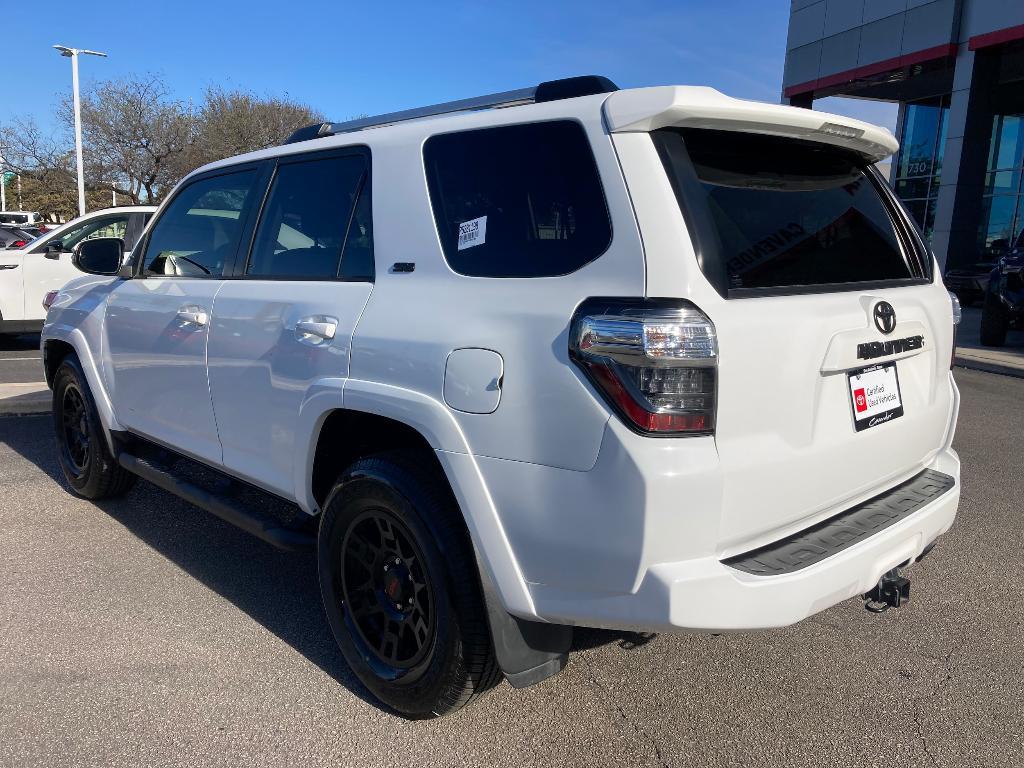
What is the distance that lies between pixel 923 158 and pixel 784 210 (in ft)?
Answer: 90.1

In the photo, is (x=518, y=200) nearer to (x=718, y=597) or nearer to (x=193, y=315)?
(x=718, y=597)

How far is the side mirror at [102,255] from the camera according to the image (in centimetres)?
429

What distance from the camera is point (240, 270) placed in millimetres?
3500

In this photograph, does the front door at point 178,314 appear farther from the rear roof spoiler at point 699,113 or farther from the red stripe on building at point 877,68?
the red stripe on building at point 877,68

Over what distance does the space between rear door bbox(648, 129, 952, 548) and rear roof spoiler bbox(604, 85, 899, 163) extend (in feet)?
0.16

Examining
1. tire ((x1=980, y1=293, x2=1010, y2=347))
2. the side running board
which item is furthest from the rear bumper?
tire ((x1=980, y1=293, x2=1010, y2=347))

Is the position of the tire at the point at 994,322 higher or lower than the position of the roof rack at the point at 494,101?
lower

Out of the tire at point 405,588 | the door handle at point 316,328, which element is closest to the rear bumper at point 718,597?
the tire at point 405,588

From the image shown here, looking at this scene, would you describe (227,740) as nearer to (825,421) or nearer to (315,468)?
(315,468)

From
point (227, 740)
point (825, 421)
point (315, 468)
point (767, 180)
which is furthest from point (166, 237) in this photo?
point (825, 421)

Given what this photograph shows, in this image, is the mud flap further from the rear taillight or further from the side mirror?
the side mirror

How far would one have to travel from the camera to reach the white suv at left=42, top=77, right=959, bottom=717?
2082mm

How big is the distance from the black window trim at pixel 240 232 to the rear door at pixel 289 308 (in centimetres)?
9

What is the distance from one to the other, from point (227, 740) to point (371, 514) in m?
0.85
